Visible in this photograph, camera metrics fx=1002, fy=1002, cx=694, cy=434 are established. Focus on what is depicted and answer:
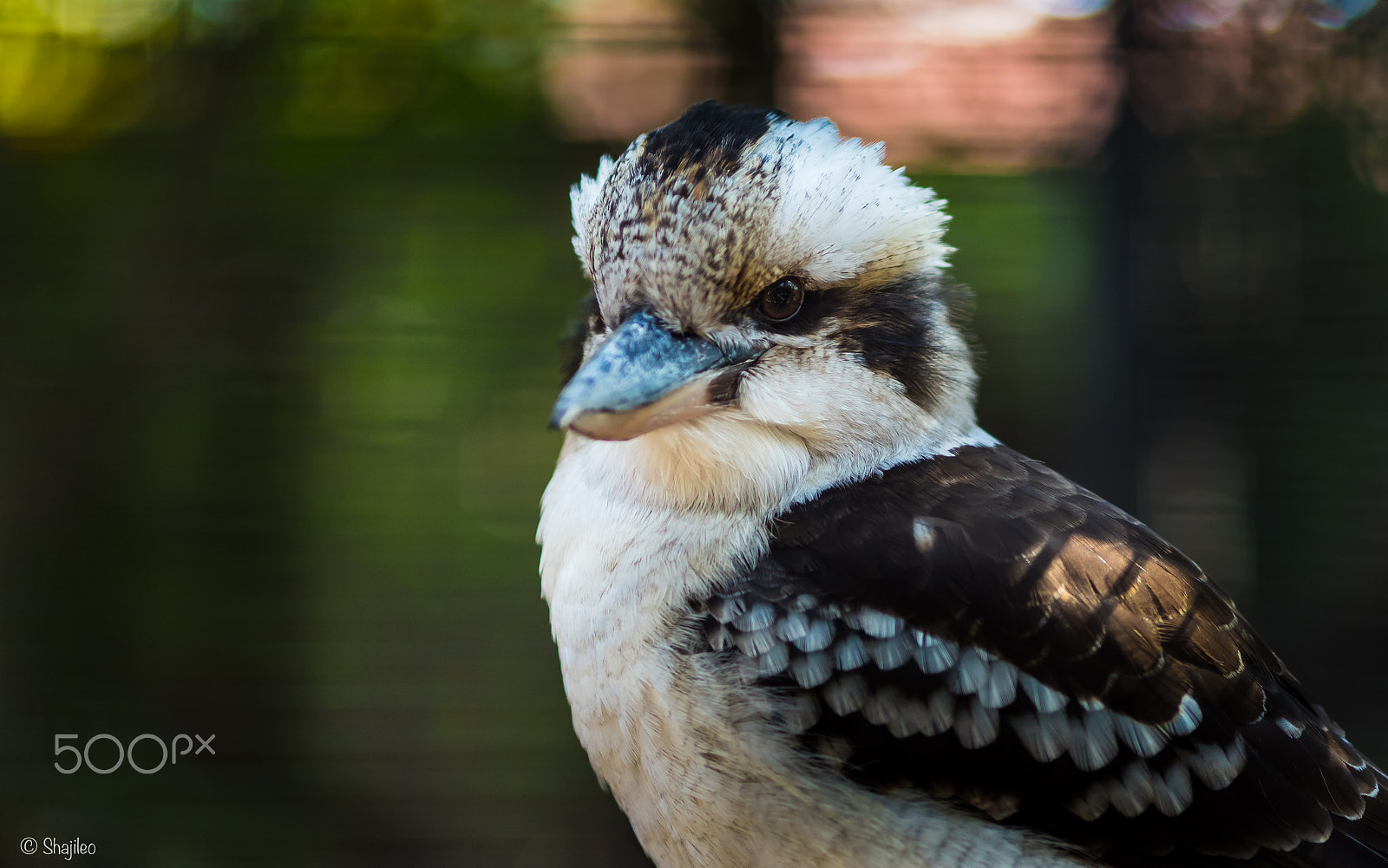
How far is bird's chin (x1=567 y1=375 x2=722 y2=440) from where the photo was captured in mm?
1028

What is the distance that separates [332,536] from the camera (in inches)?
103

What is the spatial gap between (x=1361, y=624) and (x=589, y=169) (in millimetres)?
2191

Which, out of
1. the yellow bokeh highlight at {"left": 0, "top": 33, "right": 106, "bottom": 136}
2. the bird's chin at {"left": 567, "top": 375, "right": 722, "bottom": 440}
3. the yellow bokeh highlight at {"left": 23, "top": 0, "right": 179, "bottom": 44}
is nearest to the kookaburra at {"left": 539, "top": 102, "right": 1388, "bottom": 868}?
the bird's chin at {"left": 567, "top": 375, "right": 722, "bottom": 440}

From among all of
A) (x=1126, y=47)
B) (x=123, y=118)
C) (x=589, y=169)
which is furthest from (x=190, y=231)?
(x=1126, y=47)

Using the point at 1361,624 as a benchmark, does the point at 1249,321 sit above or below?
above

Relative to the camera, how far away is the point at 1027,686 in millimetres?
1079

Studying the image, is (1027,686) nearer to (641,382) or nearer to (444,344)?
(641,382)

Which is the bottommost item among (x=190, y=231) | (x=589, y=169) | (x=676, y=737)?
(x=676, y=737)

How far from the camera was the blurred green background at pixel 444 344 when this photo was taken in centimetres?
238

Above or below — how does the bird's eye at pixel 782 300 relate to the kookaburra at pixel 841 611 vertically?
above

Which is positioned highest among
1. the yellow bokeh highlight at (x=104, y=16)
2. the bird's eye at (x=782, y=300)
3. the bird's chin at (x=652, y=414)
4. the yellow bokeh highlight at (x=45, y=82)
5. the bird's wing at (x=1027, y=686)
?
the yellow bokeh highlight at (x=104, y=16)

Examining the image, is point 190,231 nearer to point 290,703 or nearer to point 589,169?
point 589,169

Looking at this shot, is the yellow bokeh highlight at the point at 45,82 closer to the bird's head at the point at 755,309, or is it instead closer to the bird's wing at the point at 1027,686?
the bird's head at the point at 755,309

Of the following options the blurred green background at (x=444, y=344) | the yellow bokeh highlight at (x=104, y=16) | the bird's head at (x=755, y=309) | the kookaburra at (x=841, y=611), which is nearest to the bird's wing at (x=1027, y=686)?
the kookaburra at (x=841, y=611)
